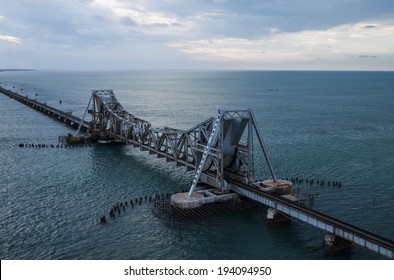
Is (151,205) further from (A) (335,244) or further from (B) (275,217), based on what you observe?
(A) (335,244)

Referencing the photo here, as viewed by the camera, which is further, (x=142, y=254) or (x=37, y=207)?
(x=37, y=207)

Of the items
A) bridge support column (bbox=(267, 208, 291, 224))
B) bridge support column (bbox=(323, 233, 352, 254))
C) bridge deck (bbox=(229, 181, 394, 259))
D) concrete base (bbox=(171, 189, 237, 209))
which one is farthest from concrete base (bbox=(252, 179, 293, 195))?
bridge support column (bbox=(323, 233, 352, 254))

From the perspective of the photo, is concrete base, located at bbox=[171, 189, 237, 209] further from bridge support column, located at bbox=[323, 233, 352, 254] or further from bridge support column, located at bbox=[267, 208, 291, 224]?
bridge support column, located at bbox=[323, 233, 352, 254]

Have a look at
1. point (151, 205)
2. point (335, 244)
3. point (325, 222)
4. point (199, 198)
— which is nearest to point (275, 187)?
point (199, 198)

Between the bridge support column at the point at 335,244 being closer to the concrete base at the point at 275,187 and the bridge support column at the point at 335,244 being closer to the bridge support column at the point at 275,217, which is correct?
the bridge support column at the point at 275,217

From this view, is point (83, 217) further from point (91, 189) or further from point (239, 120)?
point (239, 120)

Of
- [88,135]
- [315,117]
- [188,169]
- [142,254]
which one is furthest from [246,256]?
[315,117]
